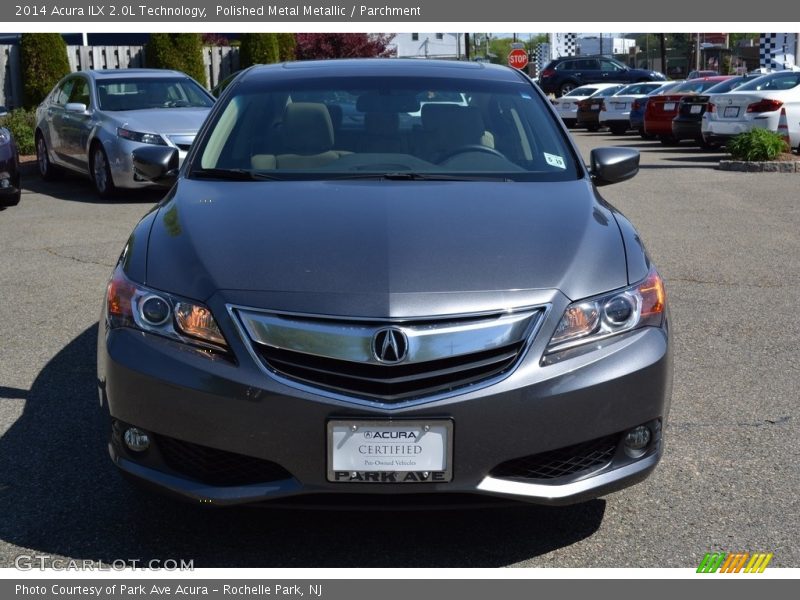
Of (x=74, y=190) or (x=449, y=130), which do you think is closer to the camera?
(x=449, y=130)

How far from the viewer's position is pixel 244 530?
3.71 m

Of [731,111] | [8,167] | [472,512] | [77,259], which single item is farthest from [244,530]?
[731,111]

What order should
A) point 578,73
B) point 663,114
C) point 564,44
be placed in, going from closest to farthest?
point 663,114, point 578,73, point 564,44

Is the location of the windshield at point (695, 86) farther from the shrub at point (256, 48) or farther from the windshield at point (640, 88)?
the shrub at point (256, 48)

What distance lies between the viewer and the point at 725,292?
761cm

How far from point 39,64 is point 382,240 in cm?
2021

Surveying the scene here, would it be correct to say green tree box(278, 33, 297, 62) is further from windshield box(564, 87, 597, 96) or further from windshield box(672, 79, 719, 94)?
windshield box(672, 79, 719, 94)

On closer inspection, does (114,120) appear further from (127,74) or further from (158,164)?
(158,164)

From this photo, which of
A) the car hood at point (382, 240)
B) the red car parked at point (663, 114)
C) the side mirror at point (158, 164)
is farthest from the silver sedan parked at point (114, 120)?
the red car parked at point (663, 114)

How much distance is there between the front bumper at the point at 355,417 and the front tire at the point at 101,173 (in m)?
10.2

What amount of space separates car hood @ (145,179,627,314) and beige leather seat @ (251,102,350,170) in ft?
1.18

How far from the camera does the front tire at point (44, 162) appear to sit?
15.3 meters

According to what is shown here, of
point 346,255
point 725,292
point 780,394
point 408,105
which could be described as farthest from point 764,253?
point 346,255

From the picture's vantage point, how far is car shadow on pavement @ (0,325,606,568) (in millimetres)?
3518
